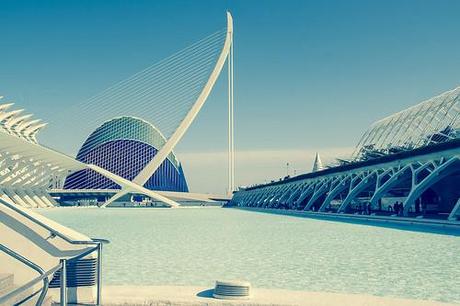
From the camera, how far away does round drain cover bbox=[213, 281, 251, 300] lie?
18.5 ft

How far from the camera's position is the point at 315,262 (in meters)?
11.2

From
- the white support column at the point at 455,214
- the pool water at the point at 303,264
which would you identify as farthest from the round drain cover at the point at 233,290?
the white support column at the point at 455,214

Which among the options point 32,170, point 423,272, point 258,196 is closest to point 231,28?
point 258,196

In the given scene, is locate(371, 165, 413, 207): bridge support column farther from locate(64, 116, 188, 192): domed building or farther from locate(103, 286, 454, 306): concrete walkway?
locate(64, 116, 188, 192): domed building

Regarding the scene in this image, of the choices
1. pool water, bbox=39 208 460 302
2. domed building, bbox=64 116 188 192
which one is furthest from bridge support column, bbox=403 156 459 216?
domed building, bbox=64 116 188 192

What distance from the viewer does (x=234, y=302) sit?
5.47 meters

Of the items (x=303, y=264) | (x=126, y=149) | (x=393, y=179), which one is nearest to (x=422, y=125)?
(x=393, y=179)

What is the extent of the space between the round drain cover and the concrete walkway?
94 mm

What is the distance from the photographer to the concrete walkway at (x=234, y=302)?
5.42 m

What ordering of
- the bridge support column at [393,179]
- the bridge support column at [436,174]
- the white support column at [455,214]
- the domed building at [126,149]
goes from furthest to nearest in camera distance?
the domed building at [126,149] → the bridge support column at [393,179] → the bridge support column at [436,174] → the white support column at [455,214]

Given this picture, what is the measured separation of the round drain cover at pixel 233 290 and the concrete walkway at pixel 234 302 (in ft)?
0.31

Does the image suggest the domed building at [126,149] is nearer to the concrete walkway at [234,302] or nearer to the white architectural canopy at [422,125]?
the white architectural canopy at [422,125]

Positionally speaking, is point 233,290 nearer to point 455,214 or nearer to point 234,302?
point 234,302

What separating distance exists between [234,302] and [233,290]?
0.21 metres
